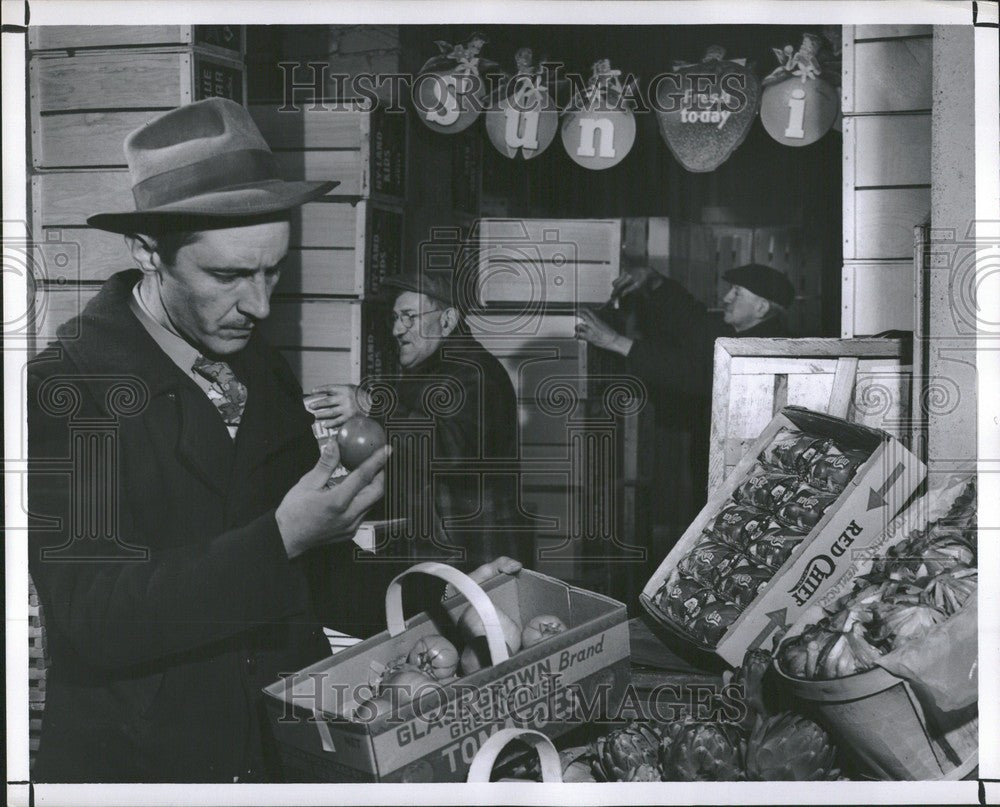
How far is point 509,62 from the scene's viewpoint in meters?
3.54

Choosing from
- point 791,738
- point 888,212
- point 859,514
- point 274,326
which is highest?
point 888,212

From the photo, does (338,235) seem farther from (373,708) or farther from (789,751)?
(789,751)

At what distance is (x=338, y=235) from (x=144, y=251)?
0.66 m

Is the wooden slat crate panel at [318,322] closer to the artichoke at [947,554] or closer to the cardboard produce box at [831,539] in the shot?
the cardboard produce box at [831,539]

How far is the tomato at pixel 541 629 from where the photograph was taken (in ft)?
11.4

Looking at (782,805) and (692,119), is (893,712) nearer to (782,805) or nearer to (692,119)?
(782,805)

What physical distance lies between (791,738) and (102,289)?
2.73 meters

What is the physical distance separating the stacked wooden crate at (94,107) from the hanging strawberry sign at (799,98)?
1.79 meters

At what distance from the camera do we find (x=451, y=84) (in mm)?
3553

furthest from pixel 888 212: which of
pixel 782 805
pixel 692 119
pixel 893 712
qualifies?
pixel 782 805

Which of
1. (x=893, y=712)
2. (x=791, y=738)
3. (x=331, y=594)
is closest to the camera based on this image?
(x=893, y=712)

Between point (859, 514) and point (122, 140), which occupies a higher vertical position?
point (122, 140)

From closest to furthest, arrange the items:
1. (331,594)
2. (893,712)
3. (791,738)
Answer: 1. (893,712)
2. (791,738)
3. (331,594)

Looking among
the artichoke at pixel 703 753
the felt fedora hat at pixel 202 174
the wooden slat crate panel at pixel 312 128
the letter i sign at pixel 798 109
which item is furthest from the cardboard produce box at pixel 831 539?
the felt fedora hat at pixel 202 174
